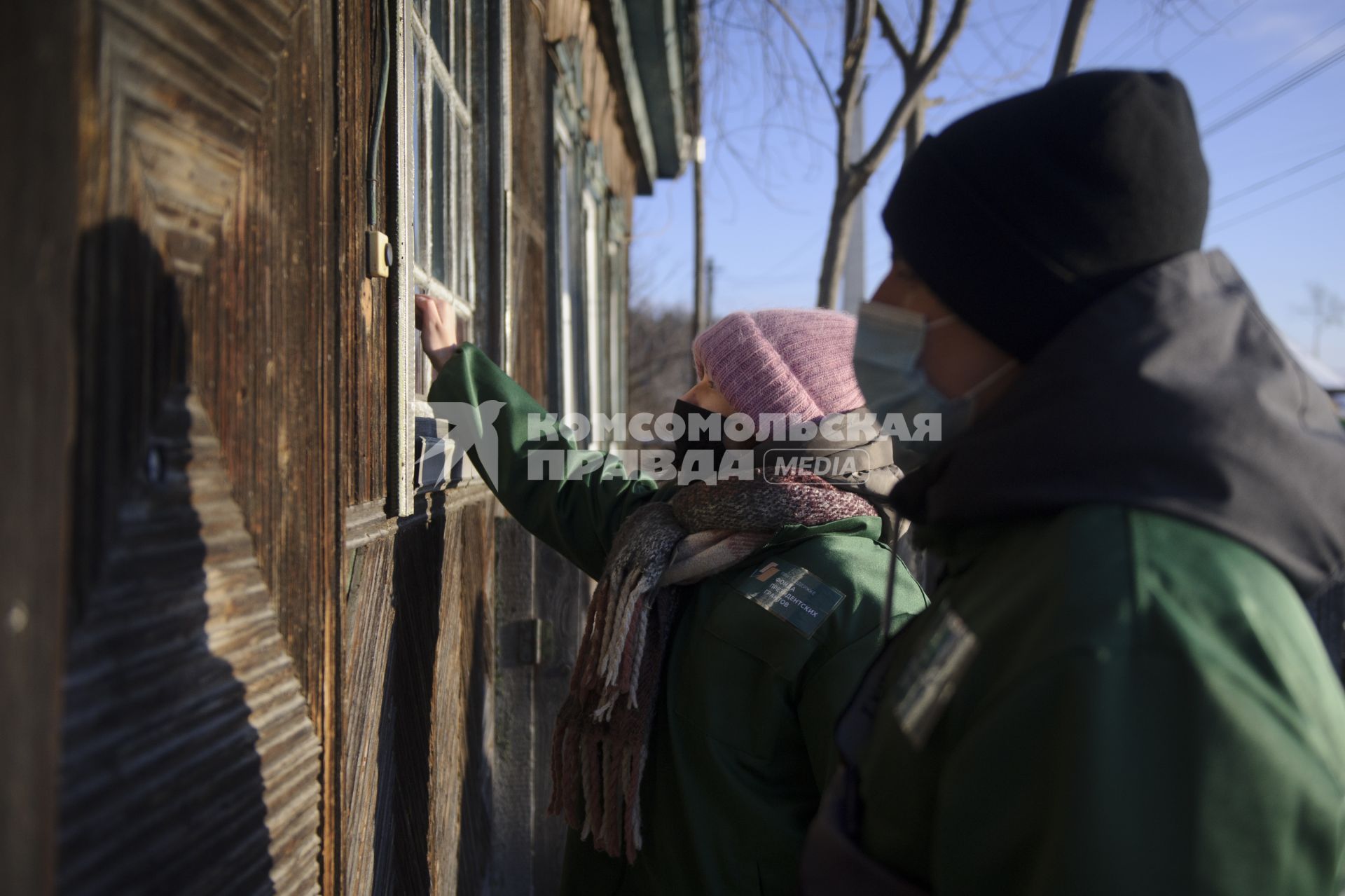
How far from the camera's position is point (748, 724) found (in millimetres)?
1805

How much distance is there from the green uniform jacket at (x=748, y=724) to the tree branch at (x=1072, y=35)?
392 cm

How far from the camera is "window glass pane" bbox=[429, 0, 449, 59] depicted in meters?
2.42

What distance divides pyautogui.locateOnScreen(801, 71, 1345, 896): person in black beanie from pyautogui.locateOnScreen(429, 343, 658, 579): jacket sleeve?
1.17m

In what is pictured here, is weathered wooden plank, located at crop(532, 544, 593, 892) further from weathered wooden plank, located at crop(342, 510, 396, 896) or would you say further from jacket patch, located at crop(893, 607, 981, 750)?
jacket patch, located at crop(893, 607, 981, 750)

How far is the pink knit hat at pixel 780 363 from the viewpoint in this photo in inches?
82.7

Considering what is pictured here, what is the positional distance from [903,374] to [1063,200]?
0.29 metres

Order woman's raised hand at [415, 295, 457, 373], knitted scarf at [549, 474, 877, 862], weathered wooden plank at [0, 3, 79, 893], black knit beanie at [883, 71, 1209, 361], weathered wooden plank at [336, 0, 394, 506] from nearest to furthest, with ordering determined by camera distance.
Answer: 1. weathered wooden plank at [0, 3, 79, 893]
2. black knit beanie at [883, 71, 1209, 361]
3. weathered wooden plank at [336, 0, 394, 506]
4. knitted scarf at [549, 474, 877, 862]
5. woman's raised hand at [415, 295, 457, 373]

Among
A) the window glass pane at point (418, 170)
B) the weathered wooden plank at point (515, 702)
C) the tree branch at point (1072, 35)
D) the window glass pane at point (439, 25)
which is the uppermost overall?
A: the tree branch at point (1072, 35)

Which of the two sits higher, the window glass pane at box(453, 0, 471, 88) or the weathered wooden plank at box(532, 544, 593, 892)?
the window glass pane at box(453, 0, 471, 88)

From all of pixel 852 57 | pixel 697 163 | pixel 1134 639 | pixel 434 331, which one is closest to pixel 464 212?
pixel 434 331

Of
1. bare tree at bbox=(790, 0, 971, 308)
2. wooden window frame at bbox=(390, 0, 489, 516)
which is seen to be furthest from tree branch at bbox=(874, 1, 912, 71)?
wooden window frame at bbox=(390, 0, 489, 516)

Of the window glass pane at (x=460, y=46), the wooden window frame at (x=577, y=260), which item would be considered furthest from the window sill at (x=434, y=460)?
the wooden window frame at (x=577, y=260)

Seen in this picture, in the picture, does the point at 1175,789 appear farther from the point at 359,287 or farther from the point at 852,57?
the point at 852,57

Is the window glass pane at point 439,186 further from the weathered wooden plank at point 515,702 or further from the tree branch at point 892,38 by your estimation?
the tree branch at point 892,38
